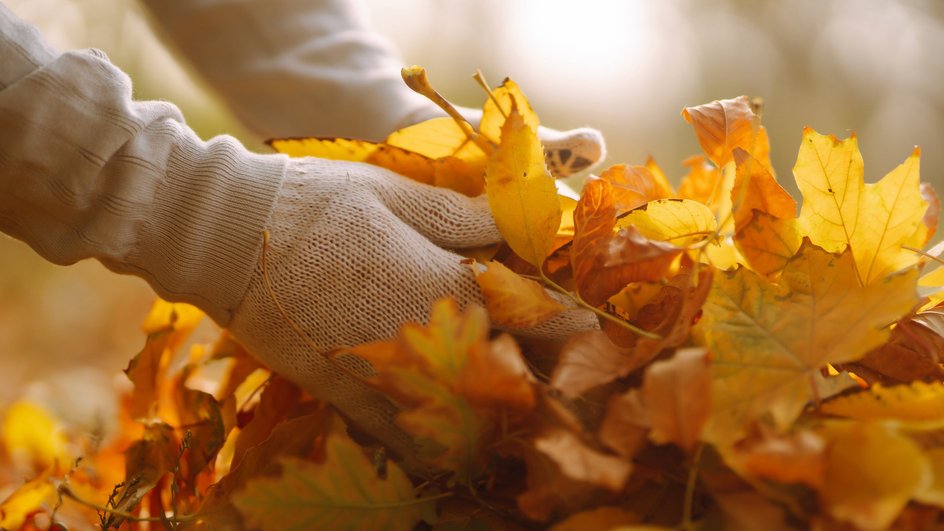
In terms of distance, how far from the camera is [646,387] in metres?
0.23

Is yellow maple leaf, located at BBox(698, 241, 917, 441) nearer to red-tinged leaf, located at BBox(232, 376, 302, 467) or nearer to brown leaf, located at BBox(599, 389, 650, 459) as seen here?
brown leaf, located at BBox(599, 389, 650, 459)

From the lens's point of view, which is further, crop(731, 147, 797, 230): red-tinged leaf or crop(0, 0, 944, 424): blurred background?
crop(0, 0, 944, 424): blurred background

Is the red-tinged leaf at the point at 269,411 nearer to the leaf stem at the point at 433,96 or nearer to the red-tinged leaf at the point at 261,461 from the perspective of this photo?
the red-tinged leaf at the point at 261,461

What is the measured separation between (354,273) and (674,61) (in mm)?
1608

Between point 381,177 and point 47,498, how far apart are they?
28 centimetres

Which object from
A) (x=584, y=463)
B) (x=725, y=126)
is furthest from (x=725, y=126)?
(x=584, y=463)

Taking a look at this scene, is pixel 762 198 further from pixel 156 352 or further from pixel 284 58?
pixel 284 58

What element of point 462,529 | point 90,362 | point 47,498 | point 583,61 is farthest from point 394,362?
point 583,61

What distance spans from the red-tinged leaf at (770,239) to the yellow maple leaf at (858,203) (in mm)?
14

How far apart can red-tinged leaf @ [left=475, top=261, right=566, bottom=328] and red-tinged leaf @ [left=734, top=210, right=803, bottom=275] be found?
102 mm

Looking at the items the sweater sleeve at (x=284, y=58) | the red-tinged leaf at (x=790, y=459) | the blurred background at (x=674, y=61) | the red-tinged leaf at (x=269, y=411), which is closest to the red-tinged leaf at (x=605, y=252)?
the red-tinged leaf at (x=790, y=459)

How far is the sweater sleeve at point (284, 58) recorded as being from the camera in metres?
0.68

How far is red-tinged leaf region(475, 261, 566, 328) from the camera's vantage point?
31cm

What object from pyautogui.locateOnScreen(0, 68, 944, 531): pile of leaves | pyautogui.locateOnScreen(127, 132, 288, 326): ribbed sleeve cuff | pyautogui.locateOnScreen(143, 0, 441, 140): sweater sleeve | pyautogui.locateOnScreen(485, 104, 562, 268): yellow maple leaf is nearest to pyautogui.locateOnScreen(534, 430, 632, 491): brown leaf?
pyautogui.locateOnScreen(0, 68, 944, 531): pile of leaves
